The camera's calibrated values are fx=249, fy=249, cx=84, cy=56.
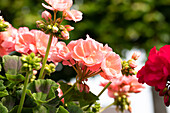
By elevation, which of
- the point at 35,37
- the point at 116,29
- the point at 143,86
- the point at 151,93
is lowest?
the point at 151,93

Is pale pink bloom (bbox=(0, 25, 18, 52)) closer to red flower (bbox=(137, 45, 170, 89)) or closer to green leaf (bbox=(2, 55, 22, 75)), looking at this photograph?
green leaf (bbox=(2, 55, 22, 75))

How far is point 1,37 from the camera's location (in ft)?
1.47

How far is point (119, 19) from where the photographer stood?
2.30 metres

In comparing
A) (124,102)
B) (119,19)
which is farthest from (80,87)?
(119,19)

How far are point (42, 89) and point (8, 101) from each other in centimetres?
5

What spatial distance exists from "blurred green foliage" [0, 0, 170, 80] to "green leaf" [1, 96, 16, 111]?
1.81m

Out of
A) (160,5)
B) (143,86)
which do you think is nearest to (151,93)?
(143,86)

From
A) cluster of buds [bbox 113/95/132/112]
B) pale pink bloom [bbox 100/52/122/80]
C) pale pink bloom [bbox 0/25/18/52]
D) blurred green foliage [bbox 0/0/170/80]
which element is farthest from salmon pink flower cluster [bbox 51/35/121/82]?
blurred green foliage [bbox 0/0/170/80]

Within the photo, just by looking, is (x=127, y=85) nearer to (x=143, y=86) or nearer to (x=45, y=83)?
(x=143, y=86)

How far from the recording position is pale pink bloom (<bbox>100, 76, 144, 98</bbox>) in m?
0.51

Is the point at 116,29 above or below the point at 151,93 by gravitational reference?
above

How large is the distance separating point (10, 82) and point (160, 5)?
2.14m

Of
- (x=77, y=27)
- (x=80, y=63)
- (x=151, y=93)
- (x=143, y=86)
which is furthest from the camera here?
(x=77, y=27)

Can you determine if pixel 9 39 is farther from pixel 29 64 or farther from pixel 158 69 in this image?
pixel 158 69
